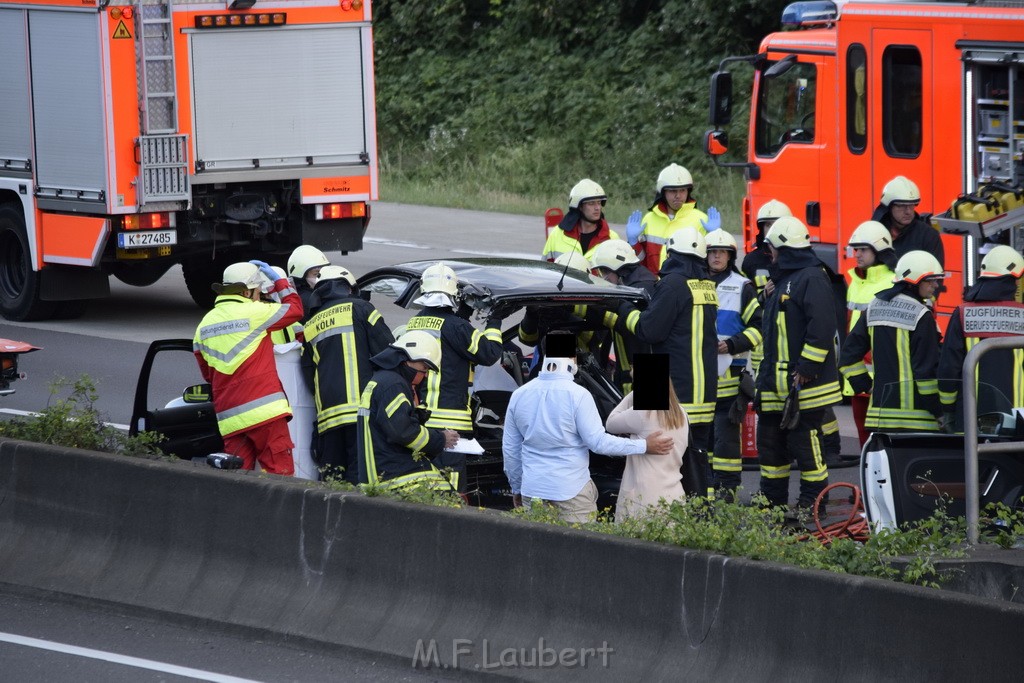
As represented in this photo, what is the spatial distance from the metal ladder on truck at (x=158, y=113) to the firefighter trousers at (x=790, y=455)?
7.40 m

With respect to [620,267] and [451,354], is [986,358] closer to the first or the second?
[451,354]

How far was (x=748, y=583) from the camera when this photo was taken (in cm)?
584

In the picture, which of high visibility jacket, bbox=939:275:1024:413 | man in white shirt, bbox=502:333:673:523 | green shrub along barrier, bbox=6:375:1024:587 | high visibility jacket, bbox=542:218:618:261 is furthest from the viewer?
high visibility jacket, bbox=542:218:618:261

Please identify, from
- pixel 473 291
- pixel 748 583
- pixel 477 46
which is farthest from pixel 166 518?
pixel 477 46

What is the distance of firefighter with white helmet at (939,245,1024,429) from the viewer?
768 centimetres

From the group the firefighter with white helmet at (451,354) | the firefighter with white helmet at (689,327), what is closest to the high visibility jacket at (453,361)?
the firefighter with white helmet at (451,354)

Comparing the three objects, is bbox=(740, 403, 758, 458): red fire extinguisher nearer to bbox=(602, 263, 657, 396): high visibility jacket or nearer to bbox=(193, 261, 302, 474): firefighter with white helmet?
bbox=(602, 263, 657, 396): high visibility jacket

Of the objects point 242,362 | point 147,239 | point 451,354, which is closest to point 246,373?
point 242,362

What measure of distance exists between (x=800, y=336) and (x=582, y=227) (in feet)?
8.66

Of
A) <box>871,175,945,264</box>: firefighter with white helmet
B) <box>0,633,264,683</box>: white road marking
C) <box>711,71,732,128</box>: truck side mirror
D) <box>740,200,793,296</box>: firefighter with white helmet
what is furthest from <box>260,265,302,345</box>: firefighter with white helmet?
<box>711,71,732,128</box>: truck side mirror

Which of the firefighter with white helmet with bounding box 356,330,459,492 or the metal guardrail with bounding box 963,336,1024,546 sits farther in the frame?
the firefighter with white helmet with bounding box 356,330,459,492

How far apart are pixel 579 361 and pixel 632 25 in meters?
22.7

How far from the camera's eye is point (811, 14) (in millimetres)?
13992

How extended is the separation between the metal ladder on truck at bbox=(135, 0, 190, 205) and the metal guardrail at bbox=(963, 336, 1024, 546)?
10.1 meters
